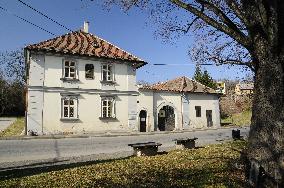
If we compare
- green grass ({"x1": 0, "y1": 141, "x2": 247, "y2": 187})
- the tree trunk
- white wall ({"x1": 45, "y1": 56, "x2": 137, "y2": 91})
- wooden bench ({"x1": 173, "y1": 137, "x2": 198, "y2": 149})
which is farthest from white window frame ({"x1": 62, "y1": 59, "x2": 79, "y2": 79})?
the tree trunk

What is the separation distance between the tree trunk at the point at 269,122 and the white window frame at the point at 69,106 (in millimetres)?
22162

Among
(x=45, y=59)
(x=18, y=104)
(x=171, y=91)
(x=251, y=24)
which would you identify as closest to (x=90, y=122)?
(x=45, y=59)

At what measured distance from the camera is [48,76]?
26.9 metres

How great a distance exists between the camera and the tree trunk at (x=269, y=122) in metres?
6.70

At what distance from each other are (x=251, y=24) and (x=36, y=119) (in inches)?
878

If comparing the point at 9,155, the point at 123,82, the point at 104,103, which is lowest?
the point at 9,155

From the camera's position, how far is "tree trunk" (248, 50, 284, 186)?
6.70m

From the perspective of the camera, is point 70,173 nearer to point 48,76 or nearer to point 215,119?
point 48,76

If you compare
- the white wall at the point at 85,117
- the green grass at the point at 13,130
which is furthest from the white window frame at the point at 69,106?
the green grass at the point at 13,130

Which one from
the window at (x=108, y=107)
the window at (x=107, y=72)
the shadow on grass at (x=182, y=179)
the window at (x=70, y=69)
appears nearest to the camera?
the shadow on grass at (x=182, y=179)

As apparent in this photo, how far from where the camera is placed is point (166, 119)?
114 feet

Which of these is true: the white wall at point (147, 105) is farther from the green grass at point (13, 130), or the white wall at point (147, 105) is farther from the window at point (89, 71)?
the green grass at point (13, 130)

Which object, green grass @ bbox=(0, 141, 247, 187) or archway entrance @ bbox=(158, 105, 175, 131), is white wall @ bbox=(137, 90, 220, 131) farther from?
green grass @ bbox=(0, 141, 247, 187)

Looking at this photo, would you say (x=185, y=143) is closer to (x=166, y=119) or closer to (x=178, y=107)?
(x=166, y=119)
